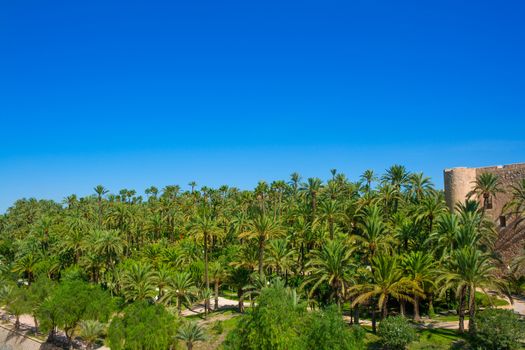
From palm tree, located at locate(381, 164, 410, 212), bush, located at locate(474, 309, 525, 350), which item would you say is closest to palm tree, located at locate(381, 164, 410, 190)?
palm tree, located at locate(381, 164, 410, 212)

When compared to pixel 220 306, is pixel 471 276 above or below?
above

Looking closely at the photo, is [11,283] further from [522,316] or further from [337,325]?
[522,316]

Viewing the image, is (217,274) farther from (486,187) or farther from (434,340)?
(486,187)

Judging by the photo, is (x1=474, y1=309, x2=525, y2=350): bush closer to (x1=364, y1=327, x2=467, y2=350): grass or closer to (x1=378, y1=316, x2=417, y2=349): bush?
(x1=364, y1=327, x2=467, y2=350): grass

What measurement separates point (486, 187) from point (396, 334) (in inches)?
997

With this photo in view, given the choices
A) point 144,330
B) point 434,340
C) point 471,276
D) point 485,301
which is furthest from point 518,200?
point 144,330

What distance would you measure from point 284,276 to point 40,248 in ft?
147

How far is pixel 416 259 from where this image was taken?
147 feet

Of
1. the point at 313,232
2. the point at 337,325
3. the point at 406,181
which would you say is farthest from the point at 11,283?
the point at 406,181

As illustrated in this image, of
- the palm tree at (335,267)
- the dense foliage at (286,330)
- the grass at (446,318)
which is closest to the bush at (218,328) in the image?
the palm tree at (335,267)

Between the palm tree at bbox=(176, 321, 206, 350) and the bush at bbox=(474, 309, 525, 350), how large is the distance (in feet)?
78.4

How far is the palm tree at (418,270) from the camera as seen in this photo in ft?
143

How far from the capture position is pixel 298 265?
2432 inches

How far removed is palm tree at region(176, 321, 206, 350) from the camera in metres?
42.3
